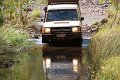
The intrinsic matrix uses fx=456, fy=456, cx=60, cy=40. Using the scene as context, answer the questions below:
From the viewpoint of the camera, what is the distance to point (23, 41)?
69.5 feet

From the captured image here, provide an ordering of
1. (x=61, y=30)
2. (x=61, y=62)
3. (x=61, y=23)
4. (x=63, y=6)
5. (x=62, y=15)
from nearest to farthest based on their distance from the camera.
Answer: (x=61, y=62) < (x=61, y=30) < (x=61, y=23) < (x=62, y=15) < (x=63, y=6)

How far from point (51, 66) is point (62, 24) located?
6950mm

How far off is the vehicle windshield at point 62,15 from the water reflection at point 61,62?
1597mm

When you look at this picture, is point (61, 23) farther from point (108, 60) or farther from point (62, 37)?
point (108, 60)

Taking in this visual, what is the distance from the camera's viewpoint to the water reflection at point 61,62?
1362 centimetres

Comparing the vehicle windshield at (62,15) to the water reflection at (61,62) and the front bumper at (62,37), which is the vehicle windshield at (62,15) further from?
the water reflection at (61,62)

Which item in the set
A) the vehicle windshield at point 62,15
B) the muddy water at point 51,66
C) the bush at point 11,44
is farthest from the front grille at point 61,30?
the muddy water at point 51,66

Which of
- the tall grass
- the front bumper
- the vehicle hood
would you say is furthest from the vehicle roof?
the tall grass

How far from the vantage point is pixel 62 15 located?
23.2 metres

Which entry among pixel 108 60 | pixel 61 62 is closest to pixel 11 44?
pixel 61 62

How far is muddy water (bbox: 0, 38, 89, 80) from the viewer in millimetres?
13531

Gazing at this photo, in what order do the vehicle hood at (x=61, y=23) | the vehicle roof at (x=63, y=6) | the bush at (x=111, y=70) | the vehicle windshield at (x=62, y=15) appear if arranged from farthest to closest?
the vehicle roof at (x=63, y=6), the vehicle windshield at (x=62, y=15), the vehicle hood at (x=61, y=23), the bush at (x=111, y=70)

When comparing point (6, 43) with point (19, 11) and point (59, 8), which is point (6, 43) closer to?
point (59, 8)

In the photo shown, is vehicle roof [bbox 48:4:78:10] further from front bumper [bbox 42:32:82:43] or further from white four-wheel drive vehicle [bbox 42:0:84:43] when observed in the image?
front bumper [bbox 42:32:82:43]
